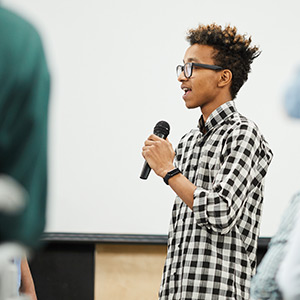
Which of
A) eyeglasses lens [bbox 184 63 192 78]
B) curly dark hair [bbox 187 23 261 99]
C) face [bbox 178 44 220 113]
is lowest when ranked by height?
face [bbox 178 44 220 113]

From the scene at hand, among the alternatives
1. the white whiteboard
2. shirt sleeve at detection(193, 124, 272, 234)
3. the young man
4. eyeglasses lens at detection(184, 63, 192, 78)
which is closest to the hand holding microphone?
the young man

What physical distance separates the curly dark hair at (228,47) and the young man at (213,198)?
62mm

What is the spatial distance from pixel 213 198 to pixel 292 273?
0.69 meters

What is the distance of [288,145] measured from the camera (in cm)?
278

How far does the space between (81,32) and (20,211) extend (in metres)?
2.51

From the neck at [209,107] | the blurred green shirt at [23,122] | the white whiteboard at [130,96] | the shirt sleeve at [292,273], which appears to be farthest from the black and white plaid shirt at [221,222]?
the white whiteboard at [130,96]

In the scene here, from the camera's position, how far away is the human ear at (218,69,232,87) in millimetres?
1821

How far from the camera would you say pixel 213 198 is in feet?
4.94

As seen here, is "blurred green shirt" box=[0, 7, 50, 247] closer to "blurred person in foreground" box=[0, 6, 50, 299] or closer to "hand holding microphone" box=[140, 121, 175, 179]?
"blurred person in foreground" box=[0, 6, 50, 299]

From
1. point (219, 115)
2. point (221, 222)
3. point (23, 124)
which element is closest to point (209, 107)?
point (219, 115)

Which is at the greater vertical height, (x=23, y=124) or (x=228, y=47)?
(x=228, y=47)

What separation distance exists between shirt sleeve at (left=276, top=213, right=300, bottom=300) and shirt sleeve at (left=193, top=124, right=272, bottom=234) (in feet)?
→ 2.11

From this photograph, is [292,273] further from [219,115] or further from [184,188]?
[219,115]

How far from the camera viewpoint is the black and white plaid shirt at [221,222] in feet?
4.99
